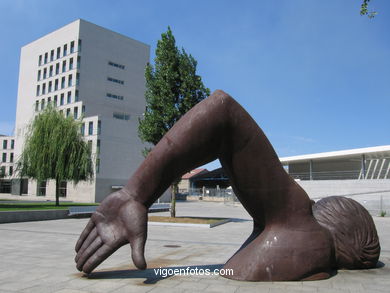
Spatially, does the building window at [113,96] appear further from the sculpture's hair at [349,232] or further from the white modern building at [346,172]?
the sculpture's hair at [349,232]

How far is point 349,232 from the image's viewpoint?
17.6ft

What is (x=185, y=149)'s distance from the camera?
15.0 feet

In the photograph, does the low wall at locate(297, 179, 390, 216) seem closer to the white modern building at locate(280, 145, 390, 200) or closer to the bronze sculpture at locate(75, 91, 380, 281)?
the white modern building at locate(280, 145, 390, 200)

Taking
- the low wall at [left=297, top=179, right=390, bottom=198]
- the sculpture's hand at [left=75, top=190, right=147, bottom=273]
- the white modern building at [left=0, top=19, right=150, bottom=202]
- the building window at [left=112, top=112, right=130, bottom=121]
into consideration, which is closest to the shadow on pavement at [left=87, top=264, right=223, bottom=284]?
the sculpture's hand at [left=75, top=190, right=147, bottom=273]

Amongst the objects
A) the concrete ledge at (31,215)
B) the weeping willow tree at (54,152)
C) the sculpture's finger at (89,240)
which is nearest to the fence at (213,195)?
the weeping willow tree at (54,152)

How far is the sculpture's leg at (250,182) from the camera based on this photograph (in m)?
4.59

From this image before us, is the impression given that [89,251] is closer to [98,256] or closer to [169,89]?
[98,256]

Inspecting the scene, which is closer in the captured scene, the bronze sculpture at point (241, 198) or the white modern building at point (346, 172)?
the bronze sculpture at point (241, 198)

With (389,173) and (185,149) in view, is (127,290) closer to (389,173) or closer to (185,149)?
(185,149)

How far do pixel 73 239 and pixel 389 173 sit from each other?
117 ft

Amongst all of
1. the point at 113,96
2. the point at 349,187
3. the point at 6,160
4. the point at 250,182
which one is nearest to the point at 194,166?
the point at 250,182

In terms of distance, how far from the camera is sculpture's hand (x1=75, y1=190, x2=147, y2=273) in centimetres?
441

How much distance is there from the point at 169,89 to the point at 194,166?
11.7 m

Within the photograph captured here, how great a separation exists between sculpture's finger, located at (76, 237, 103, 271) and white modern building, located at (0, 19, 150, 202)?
33742 mm
